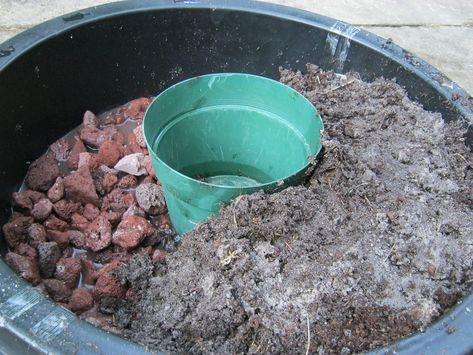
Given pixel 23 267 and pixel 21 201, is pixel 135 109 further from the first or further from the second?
A: pixel 23 267

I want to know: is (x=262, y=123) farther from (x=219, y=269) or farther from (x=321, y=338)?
(x=321, y=338)

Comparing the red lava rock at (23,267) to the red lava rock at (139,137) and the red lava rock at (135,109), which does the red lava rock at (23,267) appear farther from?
the red lava rock at (135,109)

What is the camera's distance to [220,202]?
1171 mm

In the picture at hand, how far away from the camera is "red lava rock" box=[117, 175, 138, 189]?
1.54m

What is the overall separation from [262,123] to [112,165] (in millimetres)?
529

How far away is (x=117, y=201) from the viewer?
1.49 metres

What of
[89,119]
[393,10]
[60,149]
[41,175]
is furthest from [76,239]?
[393,10]

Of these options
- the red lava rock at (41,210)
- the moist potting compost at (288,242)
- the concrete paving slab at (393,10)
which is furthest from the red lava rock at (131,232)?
the concrete paving slab at (393,10)

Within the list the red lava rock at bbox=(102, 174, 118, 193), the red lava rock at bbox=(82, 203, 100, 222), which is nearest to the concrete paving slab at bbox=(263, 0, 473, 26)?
the red lava rock at bbox=(102, 174, 118, 193)

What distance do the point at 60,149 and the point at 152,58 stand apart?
464 millimetres

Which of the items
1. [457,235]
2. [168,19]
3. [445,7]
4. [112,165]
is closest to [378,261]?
[457,235]

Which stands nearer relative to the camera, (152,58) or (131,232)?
(131,232)

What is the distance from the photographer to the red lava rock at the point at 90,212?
4.74ft

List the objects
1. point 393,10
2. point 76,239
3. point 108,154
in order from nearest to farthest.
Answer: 1. point 76,239
2. point 108,154
3. point 393,10
